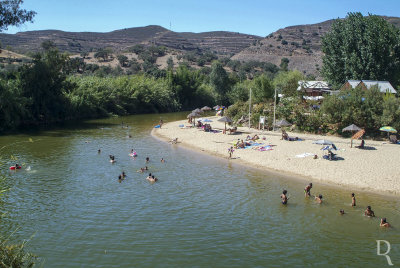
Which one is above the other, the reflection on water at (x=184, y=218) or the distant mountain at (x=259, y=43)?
the distant mountain at (x=259, y=43)

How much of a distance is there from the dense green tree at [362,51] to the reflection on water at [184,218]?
30.7 meters

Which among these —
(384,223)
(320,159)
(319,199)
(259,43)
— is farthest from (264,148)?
(259,43)

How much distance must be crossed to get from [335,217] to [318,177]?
6465 mm

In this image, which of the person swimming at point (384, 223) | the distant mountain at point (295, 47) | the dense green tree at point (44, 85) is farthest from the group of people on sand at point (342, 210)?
the distant mountain at point (295, 47)

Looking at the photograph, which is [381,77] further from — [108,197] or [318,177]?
[108,197]

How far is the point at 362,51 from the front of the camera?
4878cm

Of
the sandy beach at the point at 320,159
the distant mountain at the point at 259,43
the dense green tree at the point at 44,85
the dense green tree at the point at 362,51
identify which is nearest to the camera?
the sandy beach at the point at 320,159

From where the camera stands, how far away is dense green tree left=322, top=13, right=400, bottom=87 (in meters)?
48.9

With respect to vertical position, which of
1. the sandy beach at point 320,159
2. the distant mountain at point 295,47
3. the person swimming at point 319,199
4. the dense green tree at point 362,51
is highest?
the distant mountain at point 295,47

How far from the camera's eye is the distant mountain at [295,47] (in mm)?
138125

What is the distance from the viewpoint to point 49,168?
1060 inches

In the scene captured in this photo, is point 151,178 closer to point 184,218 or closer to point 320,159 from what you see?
point 184,218

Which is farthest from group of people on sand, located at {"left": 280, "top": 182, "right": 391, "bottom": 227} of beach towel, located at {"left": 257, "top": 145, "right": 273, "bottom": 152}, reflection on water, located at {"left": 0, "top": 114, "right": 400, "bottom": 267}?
beach towel, located at {"left": 257, "top": 145, "right": 273, "bottom": 152}

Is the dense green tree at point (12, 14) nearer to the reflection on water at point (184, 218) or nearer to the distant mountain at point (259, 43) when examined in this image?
the reflection on water at point (184, 218)
